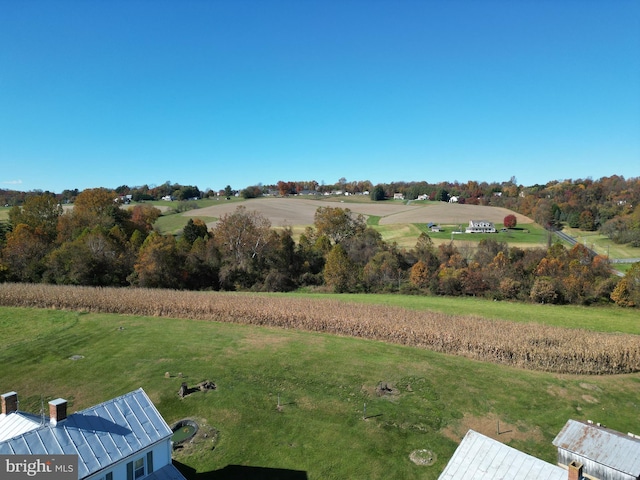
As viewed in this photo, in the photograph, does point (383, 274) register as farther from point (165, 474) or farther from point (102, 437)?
point (102, 437)

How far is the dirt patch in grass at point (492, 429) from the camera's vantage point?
754 inches

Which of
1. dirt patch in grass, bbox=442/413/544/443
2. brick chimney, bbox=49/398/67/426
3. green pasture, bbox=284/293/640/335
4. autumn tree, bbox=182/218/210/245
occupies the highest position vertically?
autumn tree, bbox=182/218/210/245

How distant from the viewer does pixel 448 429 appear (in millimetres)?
19703

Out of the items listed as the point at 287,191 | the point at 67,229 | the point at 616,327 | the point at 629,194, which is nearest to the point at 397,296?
the point at 616,327

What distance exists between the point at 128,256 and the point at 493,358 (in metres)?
45.2

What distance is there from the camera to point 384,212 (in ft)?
317

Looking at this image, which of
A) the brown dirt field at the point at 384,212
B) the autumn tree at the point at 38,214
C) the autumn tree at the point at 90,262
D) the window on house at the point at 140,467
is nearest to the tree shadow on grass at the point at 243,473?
the window on house at the point at 140,467

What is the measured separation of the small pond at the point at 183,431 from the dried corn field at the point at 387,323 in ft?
52.5

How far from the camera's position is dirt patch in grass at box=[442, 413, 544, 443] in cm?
1914

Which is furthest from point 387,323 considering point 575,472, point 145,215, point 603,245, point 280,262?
point 145,215

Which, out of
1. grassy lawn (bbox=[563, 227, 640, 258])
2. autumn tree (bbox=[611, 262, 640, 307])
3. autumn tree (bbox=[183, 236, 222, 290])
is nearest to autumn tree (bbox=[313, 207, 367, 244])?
autumn tree (bbox=[183, 236, 222, 290])

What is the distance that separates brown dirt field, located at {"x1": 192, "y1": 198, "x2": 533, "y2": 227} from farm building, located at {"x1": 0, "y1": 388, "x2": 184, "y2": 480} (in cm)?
6582

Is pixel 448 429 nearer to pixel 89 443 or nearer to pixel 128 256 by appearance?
pixel 89 443

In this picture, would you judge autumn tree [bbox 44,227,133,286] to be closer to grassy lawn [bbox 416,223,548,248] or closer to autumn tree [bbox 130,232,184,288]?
autumn tree [bbox 130,232,184,288]
